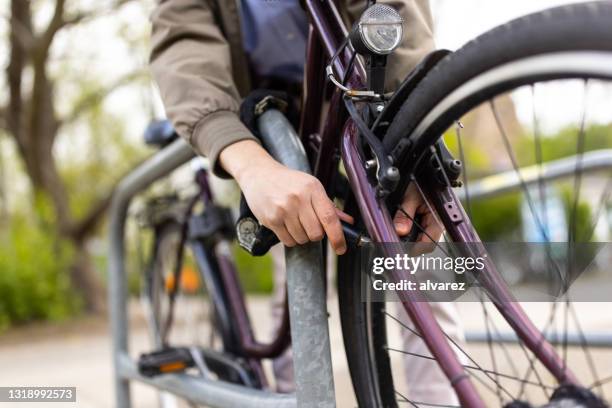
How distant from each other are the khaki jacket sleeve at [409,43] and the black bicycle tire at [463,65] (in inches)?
13.5

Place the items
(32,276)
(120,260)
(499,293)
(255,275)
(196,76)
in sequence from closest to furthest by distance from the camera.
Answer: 1. (499,293)
2. (196,76)
3. (120,260)
4. (32,276)
5. (255,275)

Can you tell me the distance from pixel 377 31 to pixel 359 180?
203 millimetres

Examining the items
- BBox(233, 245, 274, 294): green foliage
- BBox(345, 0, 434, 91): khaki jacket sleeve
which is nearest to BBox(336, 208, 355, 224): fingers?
BBox(345, 0, 434, 91): khaki jacket sleeve

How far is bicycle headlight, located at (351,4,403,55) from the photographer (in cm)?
95

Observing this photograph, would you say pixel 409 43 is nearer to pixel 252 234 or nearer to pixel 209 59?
pixel 209 59

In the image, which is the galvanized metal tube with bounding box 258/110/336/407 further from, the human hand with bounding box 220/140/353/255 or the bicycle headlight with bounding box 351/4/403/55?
the bicycle headlight with bounding box 351/4/403/55

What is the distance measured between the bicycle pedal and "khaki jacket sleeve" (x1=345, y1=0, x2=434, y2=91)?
30.9 inches

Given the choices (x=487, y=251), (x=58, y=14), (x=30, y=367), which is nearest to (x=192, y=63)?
(x=487, y=251)

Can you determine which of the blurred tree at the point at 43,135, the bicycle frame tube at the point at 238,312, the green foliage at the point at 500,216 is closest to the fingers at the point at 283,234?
the bicycle frame tube at the point at 238,312

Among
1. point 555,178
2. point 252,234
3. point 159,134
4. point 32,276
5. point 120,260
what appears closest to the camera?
point 252,234

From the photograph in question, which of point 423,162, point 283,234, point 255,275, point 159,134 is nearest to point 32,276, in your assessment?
point 255,275

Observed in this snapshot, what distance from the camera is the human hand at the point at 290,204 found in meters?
0.99

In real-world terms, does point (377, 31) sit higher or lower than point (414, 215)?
higher

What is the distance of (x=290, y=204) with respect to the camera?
99cm
